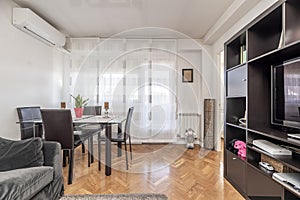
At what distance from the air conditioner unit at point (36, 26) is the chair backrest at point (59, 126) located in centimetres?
146

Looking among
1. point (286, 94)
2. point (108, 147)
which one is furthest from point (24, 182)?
point (286, 94)

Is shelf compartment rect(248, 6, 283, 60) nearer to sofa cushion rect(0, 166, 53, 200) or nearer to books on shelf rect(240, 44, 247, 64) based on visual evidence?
books on shelf rect(240, 44, 247, 64)

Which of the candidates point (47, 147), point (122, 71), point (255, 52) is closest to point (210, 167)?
point (255, 52)

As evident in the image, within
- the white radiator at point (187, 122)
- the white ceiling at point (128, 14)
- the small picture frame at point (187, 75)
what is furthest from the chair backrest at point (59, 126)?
the small picture frame at point (187, 75)

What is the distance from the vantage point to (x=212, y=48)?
531cm

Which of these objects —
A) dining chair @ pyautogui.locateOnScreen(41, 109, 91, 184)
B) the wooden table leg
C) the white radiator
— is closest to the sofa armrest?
dining chair @ pyautogui.locateOnScreen(41, 109, 91, 184)

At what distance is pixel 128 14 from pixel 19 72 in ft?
6.28

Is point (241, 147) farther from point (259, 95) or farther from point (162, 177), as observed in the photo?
point (162, 177)

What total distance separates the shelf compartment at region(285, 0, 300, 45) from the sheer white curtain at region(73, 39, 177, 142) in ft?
12.1

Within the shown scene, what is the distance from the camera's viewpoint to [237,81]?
270 centimetres

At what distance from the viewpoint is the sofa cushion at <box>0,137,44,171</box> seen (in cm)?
184

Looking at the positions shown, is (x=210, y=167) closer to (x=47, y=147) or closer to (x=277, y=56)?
(x=277, y=56)

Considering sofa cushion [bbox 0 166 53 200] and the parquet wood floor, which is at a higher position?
sofa cushion [bbox 0 166 53 200]

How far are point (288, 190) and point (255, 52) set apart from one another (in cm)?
129
